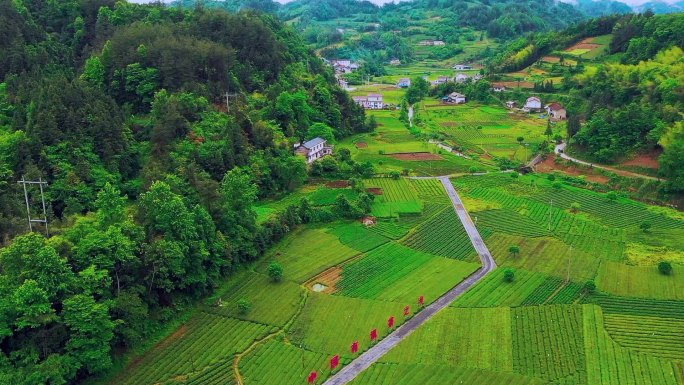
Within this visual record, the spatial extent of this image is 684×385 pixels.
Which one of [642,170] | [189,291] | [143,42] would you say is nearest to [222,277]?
[189,291]

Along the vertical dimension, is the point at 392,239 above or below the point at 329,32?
below

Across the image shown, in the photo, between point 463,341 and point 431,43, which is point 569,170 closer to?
point 463,341

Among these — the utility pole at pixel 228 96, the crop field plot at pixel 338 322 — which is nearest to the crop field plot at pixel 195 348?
the crop field plot at pixel 338 322

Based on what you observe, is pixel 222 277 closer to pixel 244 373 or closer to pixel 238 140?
pixel 244 373

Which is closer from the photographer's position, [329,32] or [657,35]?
[657,35]

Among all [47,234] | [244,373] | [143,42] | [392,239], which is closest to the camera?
[244,373]

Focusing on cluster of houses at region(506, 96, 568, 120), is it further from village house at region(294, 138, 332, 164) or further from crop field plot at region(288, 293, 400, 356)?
crop field plot at region(288, 293, 400, 356)

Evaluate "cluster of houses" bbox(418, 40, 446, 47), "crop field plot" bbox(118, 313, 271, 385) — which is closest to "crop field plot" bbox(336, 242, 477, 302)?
"crop field plot" bbox(118, 313, 271, 385)

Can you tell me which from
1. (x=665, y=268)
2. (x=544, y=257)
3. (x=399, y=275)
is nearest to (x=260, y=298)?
(x=399, y=275)
